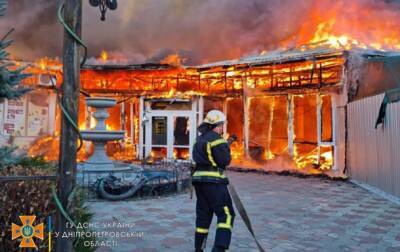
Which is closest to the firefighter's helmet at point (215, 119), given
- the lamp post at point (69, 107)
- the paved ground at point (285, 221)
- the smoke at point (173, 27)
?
the paved ground at point (285, 221)

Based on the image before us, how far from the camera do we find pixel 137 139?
16875mm

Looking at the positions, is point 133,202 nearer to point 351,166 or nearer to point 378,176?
point 378,176

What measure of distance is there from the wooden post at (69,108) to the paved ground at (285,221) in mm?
2372

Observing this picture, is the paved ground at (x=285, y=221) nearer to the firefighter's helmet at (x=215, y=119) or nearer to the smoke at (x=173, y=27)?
the firefighter's helmet at (x=215, y=119)

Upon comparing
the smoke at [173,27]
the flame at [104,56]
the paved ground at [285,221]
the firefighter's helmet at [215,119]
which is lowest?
the paved ground at [285,221]

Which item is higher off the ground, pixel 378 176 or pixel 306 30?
pixel 306 30

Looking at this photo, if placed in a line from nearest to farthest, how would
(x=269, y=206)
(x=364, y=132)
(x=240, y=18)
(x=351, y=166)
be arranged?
(x=269, y=206)
(x=364, y=132)
(x=351, y=166)
(x=240, y=18)

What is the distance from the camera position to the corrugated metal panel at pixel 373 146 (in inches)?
327

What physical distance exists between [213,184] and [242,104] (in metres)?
12.0

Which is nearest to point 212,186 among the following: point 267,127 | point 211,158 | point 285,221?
point 211,158

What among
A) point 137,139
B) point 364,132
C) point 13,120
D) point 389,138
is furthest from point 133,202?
point 13,120

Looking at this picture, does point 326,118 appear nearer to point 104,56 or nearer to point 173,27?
point 173,27

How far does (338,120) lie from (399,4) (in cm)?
649

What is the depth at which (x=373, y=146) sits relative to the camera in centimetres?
966
